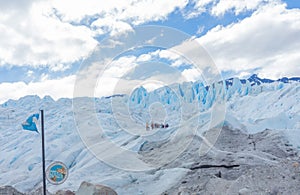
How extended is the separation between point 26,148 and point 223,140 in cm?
1450

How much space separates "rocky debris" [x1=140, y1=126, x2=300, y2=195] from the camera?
29.8 feet

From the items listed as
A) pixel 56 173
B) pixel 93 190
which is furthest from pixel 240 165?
pixel 56 173

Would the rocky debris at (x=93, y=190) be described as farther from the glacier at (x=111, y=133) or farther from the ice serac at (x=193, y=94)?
the ice serac at (x=193, y=94)

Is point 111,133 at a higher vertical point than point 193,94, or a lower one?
lower

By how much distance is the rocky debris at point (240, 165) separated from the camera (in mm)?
9081

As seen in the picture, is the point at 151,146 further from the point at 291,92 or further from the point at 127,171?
the point at 291,92

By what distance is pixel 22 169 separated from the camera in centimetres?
2217

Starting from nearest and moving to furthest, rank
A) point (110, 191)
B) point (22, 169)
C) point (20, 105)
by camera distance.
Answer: point (110, 191) → point (22, 169) → point (20, 105)

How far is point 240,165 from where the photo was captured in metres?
13.6

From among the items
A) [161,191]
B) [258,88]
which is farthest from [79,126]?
[258,88]

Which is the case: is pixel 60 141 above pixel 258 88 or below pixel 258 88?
below

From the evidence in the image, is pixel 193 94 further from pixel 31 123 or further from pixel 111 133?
pixel 31 123

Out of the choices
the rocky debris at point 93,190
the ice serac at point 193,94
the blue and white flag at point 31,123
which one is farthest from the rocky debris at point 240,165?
the ice serac at point 193,94

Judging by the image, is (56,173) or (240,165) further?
(240,165)
